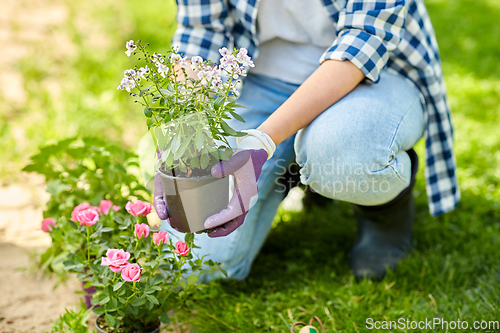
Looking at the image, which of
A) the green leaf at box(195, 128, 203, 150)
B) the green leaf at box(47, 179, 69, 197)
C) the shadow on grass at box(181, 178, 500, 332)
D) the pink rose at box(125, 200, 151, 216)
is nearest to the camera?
the green leaf at box(195, 128, 203, 150)

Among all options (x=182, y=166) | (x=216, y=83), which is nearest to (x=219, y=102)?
(x=216, y=83)

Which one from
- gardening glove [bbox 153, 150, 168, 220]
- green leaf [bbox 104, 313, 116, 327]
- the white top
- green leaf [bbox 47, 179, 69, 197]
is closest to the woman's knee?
the white top

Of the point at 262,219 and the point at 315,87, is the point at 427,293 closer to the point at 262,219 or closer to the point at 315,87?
the point at 262,219

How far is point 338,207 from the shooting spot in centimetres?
194

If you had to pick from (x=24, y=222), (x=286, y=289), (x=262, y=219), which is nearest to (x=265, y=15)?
(x=262, y=219)

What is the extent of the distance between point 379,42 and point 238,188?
0.56 m

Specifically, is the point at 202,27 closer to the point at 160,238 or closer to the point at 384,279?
the point at 160,238

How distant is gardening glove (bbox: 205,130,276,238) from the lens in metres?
0.99

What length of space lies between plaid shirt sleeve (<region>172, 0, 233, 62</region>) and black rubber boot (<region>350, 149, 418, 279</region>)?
2.36 feet

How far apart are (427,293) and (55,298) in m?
1.15

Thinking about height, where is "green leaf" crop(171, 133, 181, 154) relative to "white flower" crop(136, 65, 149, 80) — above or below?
below

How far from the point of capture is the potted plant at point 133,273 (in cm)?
107

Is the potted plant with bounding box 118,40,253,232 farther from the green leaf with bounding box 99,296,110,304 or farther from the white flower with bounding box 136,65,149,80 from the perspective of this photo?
the green leaf with bounding box 99,296,110,304

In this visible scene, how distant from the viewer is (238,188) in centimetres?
103
